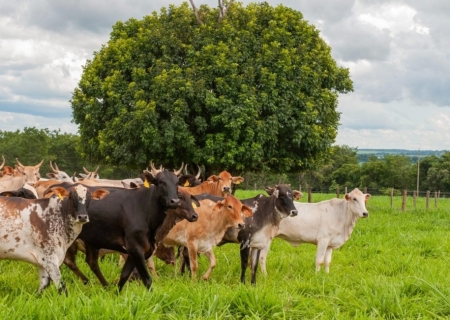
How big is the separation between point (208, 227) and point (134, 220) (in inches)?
70.4

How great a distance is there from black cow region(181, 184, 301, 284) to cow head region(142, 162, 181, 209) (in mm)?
2020

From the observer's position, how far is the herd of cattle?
646cm

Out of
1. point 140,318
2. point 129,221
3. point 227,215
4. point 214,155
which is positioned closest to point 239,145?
point 214,155

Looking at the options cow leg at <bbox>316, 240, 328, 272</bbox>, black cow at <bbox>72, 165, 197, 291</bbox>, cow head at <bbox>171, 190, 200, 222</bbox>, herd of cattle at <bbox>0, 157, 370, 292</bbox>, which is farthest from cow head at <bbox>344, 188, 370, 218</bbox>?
black cow at <bbox>72, 165, 197, 291</bbox>

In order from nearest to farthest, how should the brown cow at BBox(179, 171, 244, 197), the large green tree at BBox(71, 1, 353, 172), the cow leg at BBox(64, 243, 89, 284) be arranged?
1. the cow leg at BBox(64, 243, 89, 284)
2. the brown cow at BBox(179, 171, 244, 197)
3. the large green tree at BBox(71, 1, 353, 172)

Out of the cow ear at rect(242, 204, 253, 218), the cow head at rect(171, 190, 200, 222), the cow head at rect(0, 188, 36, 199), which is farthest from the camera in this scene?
the cow ear at rect(242, 204, 253, 218)

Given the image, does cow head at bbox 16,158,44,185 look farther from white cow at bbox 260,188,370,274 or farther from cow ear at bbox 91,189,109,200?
cow ear at bbox 91,189,109,200

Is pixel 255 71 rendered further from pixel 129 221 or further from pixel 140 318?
pixel 140 318

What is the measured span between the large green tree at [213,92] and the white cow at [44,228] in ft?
36.7

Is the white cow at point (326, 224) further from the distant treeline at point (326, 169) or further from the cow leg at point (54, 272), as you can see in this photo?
the distant treeline at point (326, 169)

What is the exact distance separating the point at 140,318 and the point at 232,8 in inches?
654

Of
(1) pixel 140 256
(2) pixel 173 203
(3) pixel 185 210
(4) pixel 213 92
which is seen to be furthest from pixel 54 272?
(4) pixel 213 92

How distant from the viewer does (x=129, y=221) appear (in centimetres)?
704

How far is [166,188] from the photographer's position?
23.1ft
